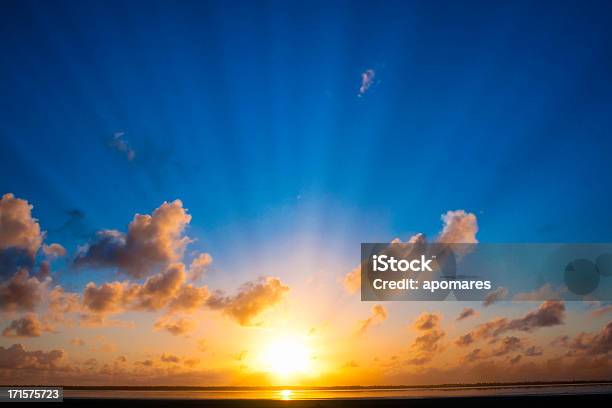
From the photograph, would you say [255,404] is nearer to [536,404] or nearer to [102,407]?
[102,407]

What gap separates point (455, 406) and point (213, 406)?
A: 2645 cm

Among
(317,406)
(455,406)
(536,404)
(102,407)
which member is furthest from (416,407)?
(102,407)

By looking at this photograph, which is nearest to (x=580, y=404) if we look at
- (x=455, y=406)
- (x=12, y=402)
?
(x=455, y=406)

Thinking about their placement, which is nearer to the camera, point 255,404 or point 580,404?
point 580,404

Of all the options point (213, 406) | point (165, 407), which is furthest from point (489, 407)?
point (165, 407)

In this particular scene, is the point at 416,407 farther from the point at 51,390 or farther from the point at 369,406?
the point at 51,390

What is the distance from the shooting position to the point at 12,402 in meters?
45.7

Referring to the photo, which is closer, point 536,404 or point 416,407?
point 416,407

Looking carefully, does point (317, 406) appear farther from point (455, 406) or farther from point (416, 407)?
point (455, 406)

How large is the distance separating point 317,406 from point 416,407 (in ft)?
34.1

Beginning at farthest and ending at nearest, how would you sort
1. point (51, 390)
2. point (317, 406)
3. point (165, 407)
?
1. point (51, 390)
2. point (165, 407)
3. point (317, 406)

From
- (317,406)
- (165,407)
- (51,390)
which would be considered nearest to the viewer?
(317,406)

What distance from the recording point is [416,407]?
1818 inches

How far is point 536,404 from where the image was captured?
4934 cm
